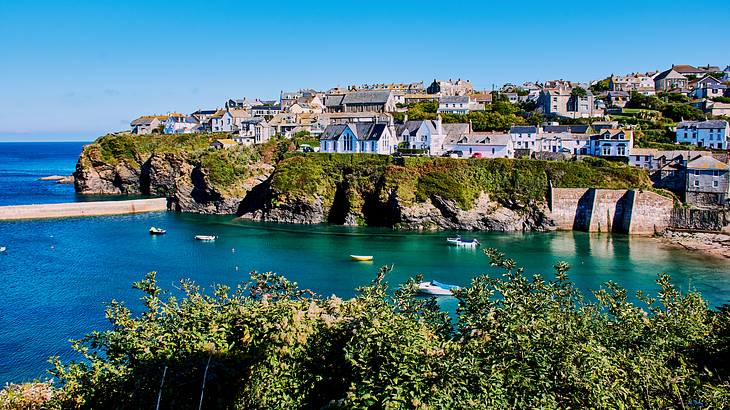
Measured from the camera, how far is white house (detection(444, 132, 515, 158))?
6278cm

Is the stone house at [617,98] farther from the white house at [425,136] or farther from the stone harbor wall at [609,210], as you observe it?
the stone harbor wall at [609,210]

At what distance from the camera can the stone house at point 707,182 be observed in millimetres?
54250

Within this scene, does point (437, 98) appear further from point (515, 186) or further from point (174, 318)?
point (174, 318)

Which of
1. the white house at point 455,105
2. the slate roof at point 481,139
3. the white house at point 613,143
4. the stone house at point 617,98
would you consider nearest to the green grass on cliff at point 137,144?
the white house at point 455,105

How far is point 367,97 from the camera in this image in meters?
93.2

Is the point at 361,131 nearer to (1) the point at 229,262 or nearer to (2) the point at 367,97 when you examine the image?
(2) the point at 367,97

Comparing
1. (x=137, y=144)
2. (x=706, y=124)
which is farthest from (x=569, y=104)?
(x=137, y=144)

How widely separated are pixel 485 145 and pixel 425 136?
722 cm

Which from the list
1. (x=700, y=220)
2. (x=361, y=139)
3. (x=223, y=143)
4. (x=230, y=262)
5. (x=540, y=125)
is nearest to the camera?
(x=230, y=262)

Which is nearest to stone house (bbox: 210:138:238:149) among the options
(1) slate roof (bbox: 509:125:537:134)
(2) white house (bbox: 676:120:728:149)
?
(1) slate roof (bbox: 509:125:537:134)

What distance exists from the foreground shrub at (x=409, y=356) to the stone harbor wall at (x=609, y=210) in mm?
39255

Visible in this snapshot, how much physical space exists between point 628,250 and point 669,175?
1598 centimetres

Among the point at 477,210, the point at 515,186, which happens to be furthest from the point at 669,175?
the point at 477,210

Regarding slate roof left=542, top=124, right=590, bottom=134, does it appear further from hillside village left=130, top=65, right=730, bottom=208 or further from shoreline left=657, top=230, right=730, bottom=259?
shoreline left=657, top=230, right=730, bottom=259
